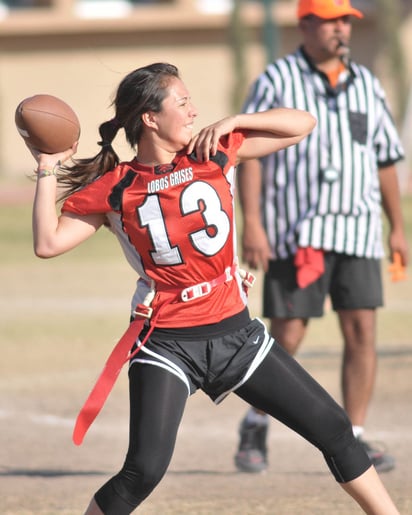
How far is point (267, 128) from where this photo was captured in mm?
4895

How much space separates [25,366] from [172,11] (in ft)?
94.4

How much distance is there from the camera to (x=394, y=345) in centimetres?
1102

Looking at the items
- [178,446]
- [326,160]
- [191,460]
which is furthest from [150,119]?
[178,446]

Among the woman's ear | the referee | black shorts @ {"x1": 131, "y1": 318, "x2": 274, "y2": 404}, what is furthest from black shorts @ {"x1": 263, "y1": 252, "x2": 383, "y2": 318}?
the woman's ear

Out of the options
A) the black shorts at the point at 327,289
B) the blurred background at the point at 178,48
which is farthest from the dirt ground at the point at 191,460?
the blurred background at the point at 178,48

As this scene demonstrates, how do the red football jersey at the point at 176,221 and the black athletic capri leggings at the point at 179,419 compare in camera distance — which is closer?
the black athletic capri leggings at the point at 179,419

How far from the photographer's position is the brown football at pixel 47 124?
15.4 ft

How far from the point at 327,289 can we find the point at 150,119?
2.43 meters

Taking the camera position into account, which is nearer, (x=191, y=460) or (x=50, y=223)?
(x=50, y=223)

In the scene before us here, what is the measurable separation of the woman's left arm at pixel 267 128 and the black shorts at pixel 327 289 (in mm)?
1979

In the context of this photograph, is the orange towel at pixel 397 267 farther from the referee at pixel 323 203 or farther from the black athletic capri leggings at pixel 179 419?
the black athletic capri leggings at pixel 179 419

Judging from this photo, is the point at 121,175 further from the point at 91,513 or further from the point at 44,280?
the point at 44,280

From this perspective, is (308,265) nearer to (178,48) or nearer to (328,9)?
(328,9)

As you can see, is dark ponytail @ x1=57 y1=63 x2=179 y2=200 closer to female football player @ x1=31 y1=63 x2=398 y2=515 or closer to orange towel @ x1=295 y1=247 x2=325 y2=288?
female football player @ x1=31 y1=63 x2=398 y2=515
